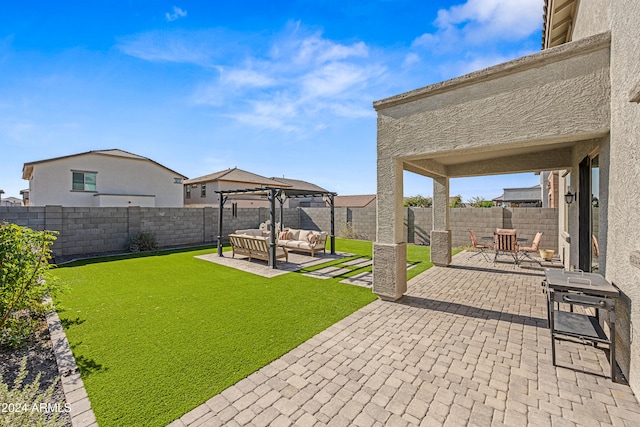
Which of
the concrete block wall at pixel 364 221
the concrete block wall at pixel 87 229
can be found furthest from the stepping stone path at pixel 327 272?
the concrete block wall at pixel 87 229

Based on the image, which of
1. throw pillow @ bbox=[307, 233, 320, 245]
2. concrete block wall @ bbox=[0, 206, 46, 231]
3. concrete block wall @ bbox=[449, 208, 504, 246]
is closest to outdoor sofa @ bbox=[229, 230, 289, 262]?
throw pillow @ bbox=[307, 233, 320, 245]

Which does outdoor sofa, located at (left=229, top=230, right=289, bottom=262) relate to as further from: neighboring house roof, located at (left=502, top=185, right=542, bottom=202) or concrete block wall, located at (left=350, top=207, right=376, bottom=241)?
neighboring house roof, located at (left=502, top=185, right=542, bottom=202)

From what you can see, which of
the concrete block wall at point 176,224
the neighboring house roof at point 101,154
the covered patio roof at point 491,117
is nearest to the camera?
the covered patio roof at point 491,117

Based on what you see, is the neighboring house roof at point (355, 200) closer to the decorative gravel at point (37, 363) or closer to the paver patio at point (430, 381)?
the paver patio at point (430, 381)

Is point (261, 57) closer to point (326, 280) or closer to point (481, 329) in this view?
point (326, 280)

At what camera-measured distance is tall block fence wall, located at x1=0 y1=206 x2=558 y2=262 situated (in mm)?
10367

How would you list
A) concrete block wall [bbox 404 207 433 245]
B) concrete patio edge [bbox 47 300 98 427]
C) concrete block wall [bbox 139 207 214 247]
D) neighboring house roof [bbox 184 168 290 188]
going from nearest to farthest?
concrete patio edge [bbox 47 300 98 427] → concrete block wall [bbox 139 207 214 247] → concrete block wall [bbox 404 207 433 245] → neighboring house roof [bbox 184 168 290 188]

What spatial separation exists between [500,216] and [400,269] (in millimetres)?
9140

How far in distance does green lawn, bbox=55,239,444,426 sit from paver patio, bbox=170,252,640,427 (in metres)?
0.37

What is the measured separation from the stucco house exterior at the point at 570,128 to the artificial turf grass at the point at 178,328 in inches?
80.3

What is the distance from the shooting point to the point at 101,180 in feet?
67.5

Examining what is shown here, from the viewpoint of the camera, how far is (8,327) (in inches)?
159

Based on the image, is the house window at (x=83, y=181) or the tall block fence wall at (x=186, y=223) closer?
the tall block fence wall at (x=186, y=223)

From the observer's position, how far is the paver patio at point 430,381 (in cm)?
257
